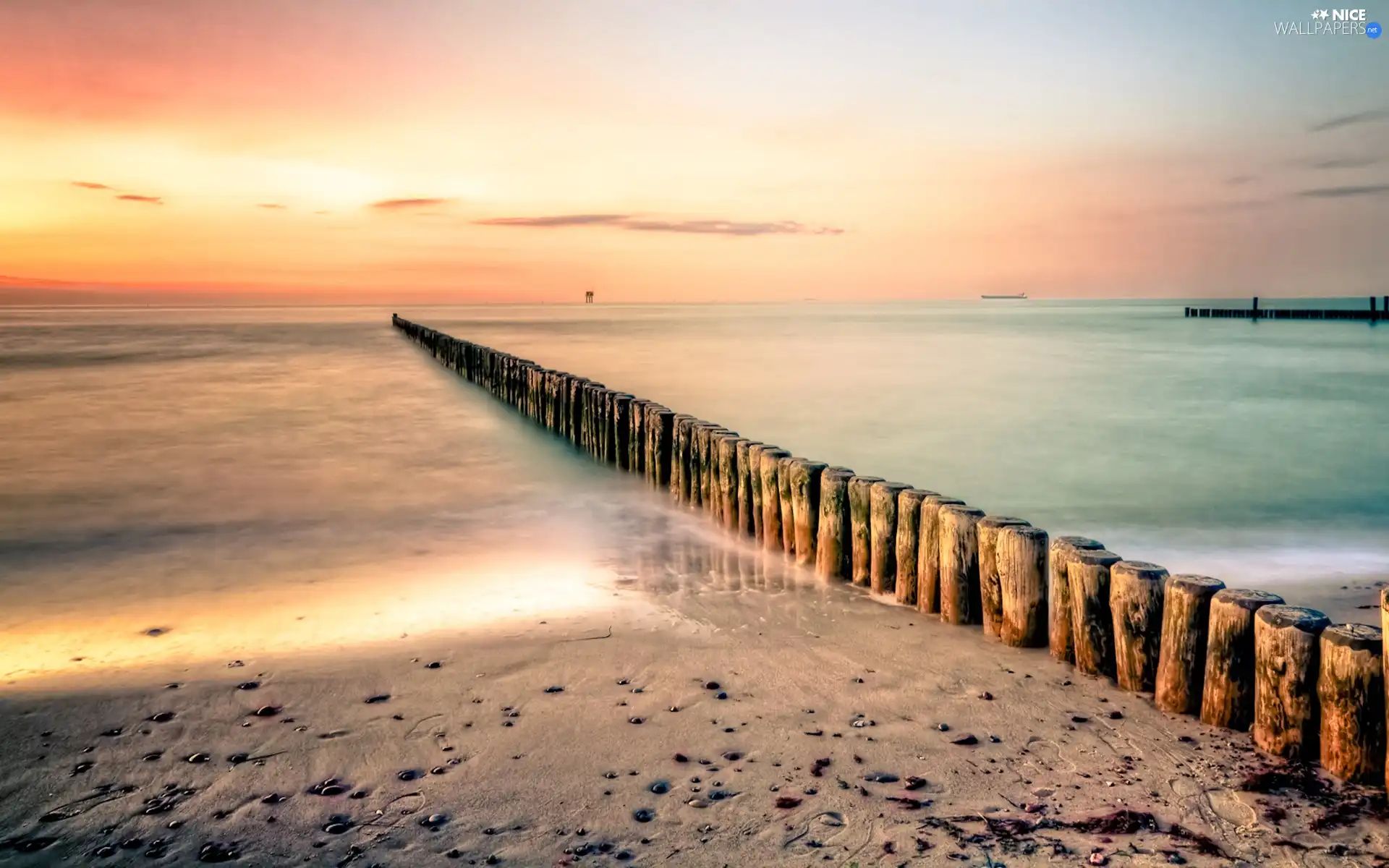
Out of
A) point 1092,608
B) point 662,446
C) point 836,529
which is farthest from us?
point 662,446

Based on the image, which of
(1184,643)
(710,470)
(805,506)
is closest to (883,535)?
(805,506)

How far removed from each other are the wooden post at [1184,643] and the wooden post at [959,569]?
3.75ft

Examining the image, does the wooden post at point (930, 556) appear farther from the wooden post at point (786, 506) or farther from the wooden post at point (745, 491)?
the wooden post at point (745, 491)

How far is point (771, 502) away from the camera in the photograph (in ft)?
21.9

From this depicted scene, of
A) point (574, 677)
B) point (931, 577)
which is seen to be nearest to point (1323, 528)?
point (931, 577)

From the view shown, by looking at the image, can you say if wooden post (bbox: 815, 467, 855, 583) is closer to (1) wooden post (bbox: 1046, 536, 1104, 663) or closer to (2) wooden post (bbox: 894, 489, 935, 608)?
(2) wooden post (bbox: 894, 489, 935, 608)

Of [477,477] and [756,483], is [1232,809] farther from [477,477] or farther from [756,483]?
[477,477]

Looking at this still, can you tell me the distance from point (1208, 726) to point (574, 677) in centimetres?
268

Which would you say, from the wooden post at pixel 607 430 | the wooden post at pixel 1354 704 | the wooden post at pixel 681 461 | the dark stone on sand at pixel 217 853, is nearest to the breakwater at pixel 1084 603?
the wooden post at pixel 1354 704

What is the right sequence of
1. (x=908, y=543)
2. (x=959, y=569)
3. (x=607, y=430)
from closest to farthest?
(x=959, y=569)
(x=908, y=543)
(x=607, y=430)

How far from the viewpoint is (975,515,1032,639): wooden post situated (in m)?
4.77

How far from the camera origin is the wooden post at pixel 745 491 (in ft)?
23.1

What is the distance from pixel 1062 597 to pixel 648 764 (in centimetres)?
212

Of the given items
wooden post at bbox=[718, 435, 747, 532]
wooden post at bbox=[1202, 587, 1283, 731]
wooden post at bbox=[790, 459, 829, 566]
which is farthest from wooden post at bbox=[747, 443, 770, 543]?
wooden post at bbox=[1202, 587, 1283, 731]
